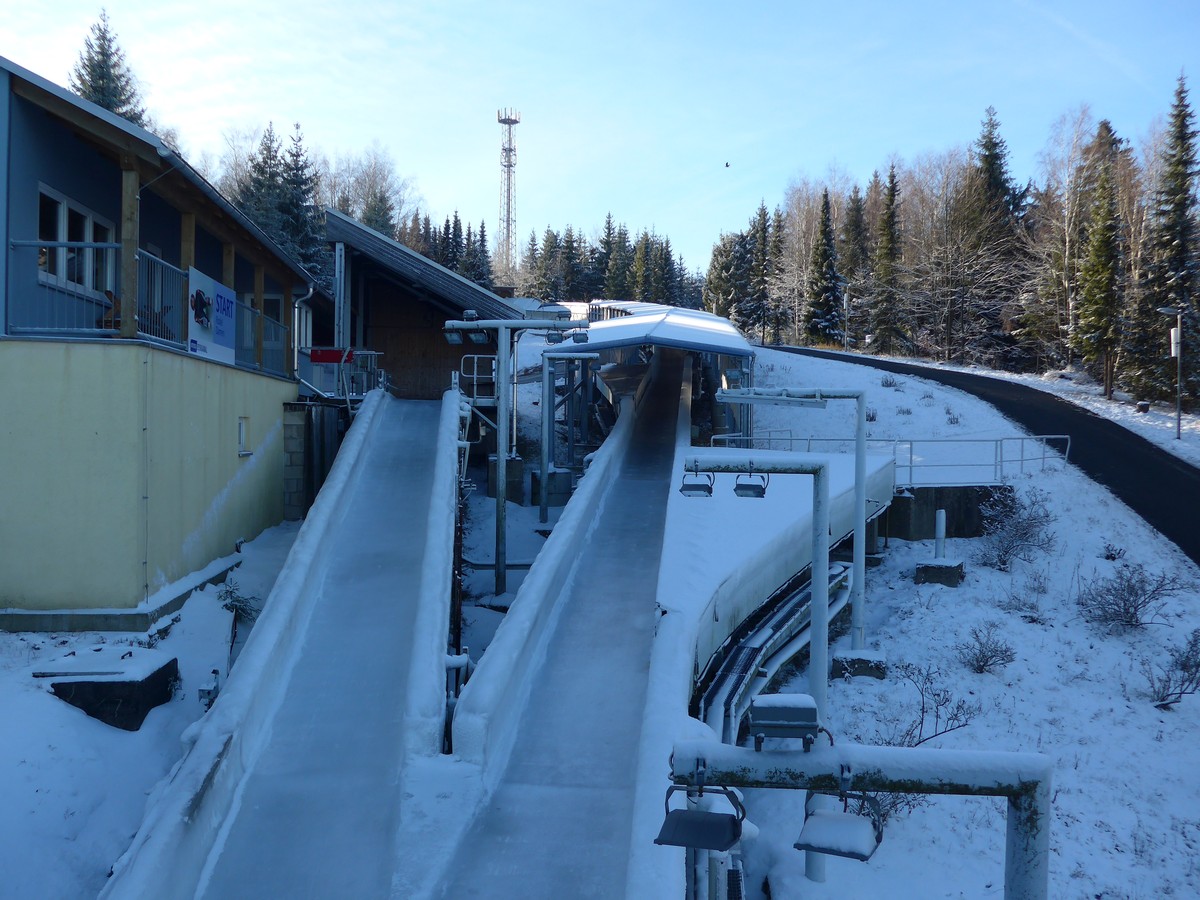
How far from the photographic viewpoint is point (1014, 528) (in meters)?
17.5

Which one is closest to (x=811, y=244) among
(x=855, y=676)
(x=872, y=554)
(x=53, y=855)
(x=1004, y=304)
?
(x=1004, y=304)

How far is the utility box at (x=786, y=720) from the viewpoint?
3.48 metres

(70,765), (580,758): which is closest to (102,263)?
(70,765)

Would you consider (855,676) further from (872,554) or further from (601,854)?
(601,854)

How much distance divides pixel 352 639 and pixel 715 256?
7187cm

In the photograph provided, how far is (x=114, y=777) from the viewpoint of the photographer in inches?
296

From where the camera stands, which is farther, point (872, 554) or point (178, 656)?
point (872, 554)

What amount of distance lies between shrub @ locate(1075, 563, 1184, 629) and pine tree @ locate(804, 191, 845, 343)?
42.5 metres

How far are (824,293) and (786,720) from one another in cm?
5546

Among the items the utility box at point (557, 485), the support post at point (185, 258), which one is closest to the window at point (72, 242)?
the support post at point (185, 258)

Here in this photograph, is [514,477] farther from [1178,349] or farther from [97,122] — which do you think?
[1178,349]

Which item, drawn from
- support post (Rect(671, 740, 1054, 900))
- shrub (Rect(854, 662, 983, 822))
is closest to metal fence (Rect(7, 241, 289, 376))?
support post (Rect(671, 740, 1054, 900))

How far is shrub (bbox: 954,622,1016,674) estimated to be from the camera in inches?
531

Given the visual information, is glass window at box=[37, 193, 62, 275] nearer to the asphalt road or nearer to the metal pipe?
the metal pipe
